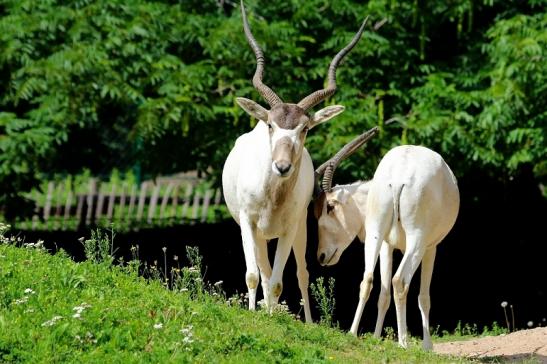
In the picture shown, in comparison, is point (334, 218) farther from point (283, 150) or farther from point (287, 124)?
point (283, 150)

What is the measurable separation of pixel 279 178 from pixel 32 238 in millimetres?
10227

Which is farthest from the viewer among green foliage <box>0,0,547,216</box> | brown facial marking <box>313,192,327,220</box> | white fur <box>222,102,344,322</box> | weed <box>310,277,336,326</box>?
green foliage <box>0,0,547,216</box>

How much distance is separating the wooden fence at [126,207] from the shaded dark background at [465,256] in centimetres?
330

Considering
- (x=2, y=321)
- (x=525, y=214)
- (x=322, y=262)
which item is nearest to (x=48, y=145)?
(x=322, y=262)

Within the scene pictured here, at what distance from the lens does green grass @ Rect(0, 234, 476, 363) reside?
6.89 metres

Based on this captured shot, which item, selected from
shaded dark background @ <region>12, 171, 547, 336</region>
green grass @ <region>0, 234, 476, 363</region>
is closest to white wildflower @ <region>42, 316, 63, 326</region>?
green grass @ <region>0, 234, 476, 363</region>

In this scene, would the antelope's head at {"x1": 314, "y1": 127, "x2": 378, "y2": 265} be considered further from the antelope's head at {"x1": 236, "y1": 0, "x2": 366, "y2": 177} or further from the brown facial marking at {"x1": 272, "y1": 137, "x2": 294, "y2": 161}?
the brown facial marking at {"x1": 272, "y1": 137, "x2": 294, "y2": 161}

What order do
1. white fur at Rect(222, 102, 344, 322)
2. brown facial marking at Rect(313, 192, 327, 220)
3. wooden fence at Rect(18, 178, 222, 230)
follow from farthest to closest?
wooden fence at Rect(18, 178, 222, 230) < brown facial marking at Rect(313, 192, 327, 220) < white fur at Rect(222, 102, 344, 322)

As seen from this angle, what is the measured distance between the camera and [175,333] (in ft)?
23.7

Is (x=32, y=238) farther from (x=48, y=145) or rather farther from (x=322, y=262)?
(x=322, y=262)

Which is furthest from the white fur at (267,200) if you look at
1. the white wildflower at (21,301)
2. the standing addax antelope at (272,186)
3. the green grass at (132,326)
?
the white wildflower at (21,301)

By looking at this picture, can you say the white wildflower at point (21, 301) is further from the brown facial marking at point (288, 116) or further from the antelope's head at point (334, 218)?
the antelope's head at point (334, 218)

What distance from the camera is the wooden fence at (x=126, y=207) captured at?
2300 centimetres

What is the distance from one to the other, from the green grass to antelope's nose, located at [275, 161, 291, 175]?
1.05 meters
